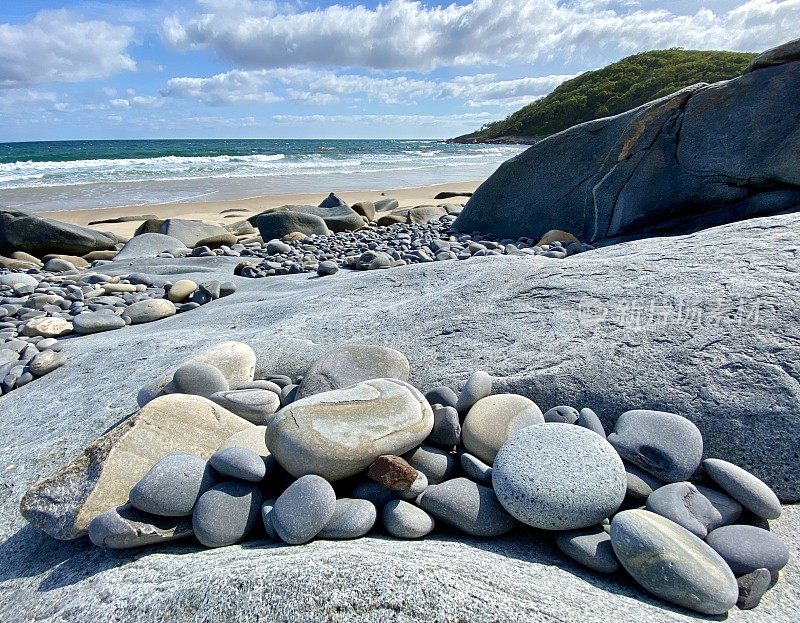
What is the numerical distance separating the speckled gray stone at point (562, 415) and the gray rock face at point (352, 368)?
0.62m

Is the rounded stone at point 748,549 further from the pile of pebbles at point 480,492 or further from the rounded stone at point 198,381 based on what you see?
the rounded stone at point 198,381

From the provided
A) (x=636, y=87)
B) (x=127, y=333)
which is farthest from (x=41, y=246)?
(x=636, y=87)

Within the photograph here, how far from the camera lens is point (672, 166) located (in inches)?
232

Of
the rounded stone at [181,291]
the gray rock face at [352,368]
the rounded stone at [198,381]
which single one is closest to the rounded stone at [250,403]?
the rounded stone at [198,381]

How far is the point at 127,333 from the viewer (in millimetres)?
3869

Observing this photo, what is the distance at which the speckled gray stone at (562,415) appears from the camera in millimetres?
1896

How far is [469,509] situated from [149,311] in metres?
3.59

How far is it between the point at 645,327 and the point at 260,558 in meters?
1.76

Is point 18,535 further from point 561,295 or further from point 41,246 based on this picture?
point 41,246

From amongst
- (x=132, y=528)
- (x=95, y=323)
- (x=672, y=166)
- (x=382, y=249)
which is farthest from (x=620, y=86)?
(x=132, y=528)

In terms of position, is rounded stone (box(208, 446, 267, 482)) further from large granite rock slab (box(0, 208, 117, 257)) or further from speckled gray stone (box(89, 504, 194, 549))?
large granite rock slab (box(0, 208, 117, 257))

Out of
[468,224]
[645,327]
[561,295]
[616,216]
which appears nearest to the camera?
[645,327]

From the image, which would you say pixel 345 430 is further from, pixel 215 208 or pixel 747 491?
pixel 215 208

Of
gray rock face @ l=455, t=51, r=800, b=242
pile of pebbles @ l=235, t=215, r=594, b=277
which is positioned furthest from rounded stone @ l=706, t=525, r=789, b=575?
gray rock face @ l=455, t=51, r=800, b=242
